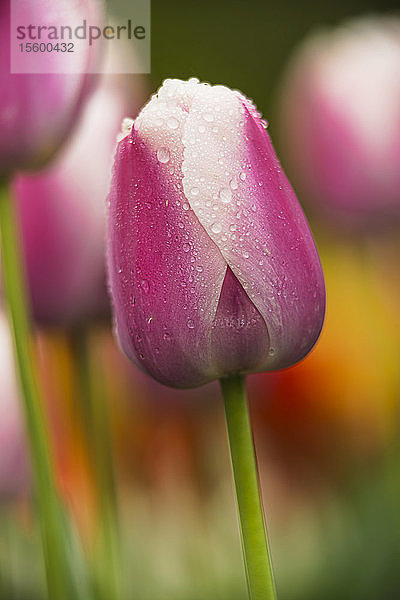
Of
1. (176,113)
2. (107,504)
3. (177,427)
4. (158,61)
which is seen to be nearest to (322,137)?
(177,427)

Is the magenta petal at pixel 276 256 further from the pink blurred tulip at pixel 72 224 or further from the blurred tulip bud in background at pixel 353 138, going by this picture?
the blurred tulip bud in background at pixel 353 138

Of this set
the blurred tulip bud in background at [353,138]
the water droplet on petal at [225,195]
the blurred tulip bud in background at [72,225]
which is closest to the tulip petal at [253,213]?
the water droplet on petal at [225,195]

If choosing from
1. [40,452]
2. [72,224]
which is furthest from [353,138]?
[40,452]

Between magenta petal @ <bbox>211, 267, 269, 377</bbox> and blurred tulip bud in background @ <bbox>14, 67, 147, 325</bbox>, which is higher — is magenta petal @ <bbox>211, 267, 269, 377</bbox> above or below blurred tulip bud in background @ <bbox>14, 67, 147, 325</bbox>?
below

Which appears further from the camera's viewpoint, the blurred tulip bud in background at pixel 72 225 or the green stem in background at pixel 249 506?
the blurred tulip bud in background at pixel 72 225

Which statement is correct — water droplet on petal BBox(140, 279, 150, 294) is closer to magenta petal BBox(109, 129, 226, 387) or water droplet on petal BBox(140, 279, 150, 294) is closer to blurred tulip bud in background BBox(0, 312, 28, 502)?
magenta petal BBox(109, 129, 226, 387)

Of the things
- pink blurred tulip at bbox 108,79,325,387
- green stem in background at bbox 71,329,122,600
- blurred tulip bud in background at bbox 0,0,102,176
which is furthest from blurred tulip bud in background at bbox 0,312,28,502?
pink blurred tulip at bbox 108,79,325,387

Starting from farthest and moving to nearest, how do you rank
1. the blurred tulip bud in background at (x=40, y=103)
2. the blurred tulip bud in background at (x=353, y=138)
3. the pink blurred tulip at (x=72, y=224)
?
1. the blurred tulip bud in background at (x=353, y=138)
2. the pink blurred tulip at (x=72, y=224)
3. the blurred tulip bud in background at (x=40, y=103)
